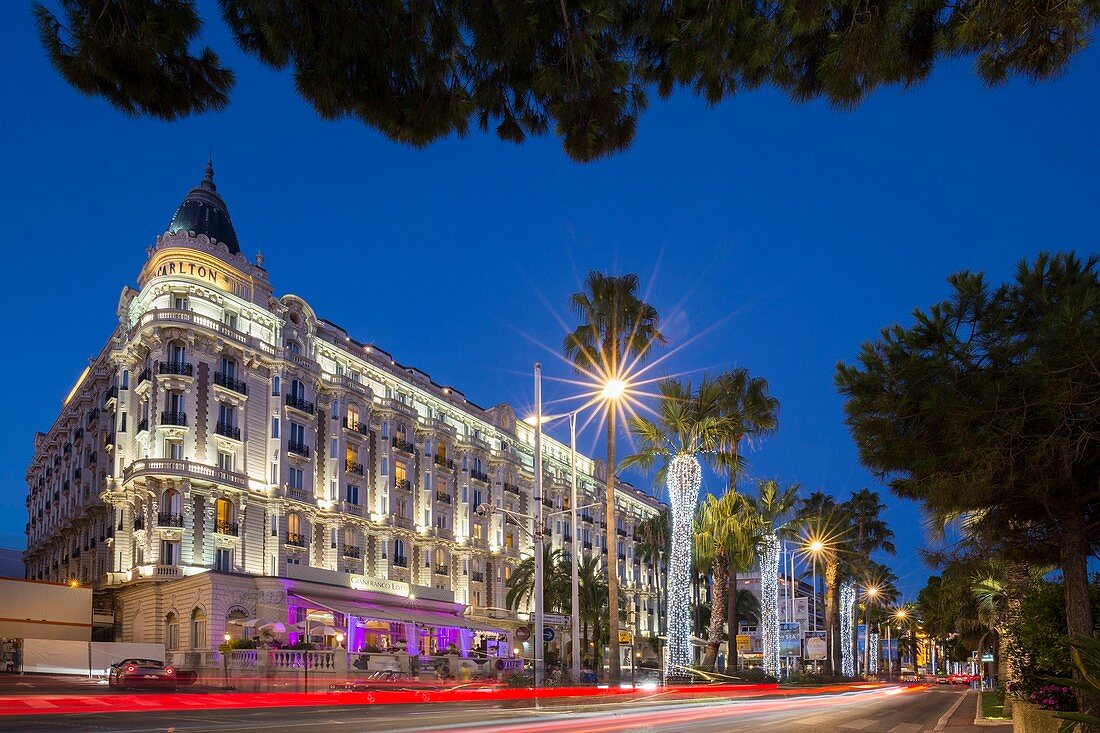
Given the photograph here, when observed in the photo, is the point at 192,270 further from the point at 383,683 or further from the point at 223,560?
the point at 383,683

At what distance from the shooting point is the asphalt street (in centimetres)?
1688

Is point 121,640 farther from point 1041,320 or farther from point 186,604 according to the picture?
point 1041,320

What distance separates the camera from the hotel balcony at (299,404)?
5681 cm

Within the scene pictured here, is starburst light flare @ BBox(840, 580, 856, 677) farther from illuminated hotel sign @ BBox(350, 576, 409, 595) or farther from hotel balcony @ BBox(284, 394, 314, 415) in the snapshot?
hotel balcony @ BBox(284, 394, 314, 415)

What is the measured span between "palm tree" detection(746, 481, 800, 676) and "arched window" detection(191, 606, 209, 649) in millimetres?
27857

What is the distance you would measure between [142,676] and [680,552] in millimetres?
20837

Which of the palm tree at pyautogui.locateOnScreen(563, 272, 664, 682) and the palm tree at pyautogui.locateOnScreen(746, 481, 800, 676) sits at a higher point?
the palm tree at pyautogui.locateOnScreen(563, 272, 664, 682)

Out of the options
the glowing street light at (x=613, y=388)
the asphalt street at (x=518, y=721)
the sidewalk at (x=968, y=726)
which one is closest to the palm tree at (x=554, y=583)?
the glowing street light at (x=613, y=388)

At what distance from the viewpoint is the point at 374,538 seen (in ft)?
211

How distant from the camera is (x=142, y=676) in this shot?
34.2m

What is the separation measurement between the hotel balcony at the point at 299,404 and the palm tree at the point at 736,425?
1075 inches

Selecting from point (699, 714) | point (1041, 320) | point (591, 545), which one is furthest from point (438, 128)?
point (591, 545)

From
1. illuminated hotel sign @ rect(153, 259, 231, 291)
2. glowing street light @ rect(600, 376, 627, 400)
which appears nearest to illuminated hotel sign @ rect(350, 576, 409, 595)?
illuminated hotel sign @ rect(153, 259, 231, 291)

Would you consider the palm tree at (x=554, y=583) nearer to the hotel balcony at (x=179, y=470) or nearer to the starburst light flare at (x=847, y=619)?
the hotel balcony at (x=179, y=470)
